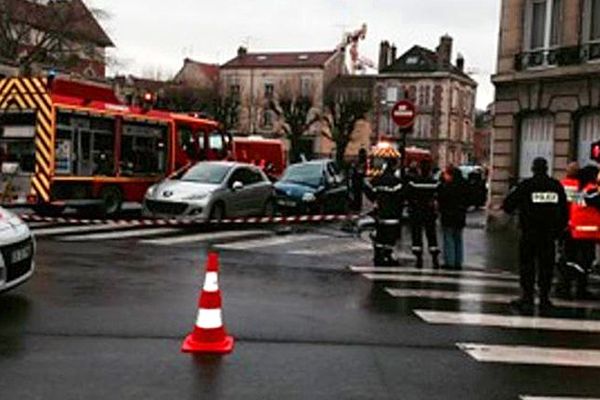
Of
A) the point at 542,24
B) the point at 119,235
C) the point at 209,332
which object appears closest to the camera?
the point at 209,332

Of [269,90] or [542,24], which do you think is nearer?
[542,24]

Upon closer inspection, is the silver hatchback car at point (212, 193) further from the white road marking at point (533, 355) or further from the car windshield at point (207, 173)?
the white road marking at point (533, 355)

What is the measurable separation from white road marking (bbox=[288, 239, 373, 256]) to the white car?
6.77 metres

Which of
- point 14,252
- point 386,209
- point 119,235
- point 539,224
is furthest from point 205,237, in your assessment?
point 14,252

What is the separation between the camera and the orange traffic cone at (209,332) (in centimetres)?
713

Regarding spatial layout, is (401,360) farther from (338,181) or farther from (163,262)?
(338,181)

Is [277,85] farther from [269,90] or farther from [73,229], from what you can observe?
[73,229]

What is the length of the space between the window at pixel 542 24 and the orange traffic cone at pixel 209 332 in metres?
19.4

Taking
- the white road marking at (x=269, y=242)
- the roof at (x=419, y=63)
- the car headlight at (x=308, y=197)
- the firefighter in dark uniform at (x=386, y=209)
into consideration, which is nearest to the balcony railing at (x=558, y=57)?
the car headlight at (x=308, y=197)

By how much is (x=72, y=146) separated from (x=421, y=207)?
8.49m

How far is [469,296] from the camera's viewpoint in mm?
10906

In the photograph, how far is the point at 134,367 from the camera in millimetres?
6547

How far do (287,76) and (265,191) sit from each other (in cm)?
6890

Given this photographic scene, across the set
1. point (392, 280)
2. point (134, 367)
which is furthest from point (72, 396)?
point (392, 280)
